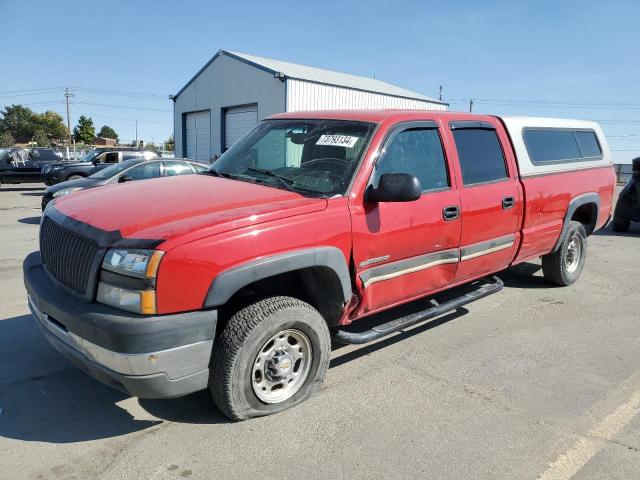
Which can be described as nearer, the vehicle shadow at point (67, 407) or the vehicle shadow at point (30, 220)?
the vehicle shadow at point (67, 407)

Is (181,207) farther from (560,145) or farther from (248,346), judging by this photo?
(560,145)

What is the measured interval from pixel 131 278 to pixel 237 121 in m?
23.0

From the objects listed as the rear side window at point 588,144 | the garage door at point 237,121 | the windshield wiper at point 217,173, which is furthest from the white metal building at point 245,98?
the windshield wiper at point 217,173

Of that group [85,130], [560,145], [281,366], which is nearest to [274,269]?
[281,366]

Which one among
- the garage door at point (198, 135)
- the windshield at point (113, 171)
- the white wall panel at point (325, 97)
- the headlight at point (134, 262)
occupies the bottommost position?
the headlight at point (134, 262)

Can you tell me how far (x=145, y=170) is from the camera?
11.2m

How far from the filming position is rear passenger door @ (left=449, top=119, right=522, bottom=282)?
13.9 feet

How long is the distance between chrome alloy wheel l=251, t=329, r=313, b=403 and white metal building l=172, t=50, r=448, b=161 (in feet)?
59.0

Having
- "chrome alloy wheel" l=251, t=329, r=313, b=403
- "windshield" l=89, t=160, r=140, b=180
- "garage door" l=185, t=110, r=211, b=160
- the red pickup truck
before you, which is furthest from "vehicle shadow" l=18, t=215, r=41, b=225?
"garage door" l=185, t=110, r=211, b=160

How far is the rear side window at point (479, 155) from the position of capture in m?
4.29

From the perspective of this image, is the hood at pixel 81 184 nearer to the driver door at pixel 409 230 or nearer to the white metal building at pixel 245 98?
the driver door at pixel 409 230

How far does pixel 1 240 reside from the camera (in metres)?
8.44

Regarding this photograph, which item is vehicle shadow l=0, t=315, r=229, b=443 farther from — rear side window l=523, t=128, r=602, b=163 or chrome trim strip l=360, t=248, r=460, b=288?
rear side window l=523, t=128, r=602, b=163

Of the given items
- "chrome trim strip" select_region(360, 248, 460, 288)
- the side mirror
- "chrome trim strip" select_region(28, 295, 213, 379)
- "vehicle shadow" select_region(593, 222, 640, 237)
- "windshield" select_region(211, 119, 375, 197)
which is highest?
"windshield" select_region(211, 119, 375, 197)
